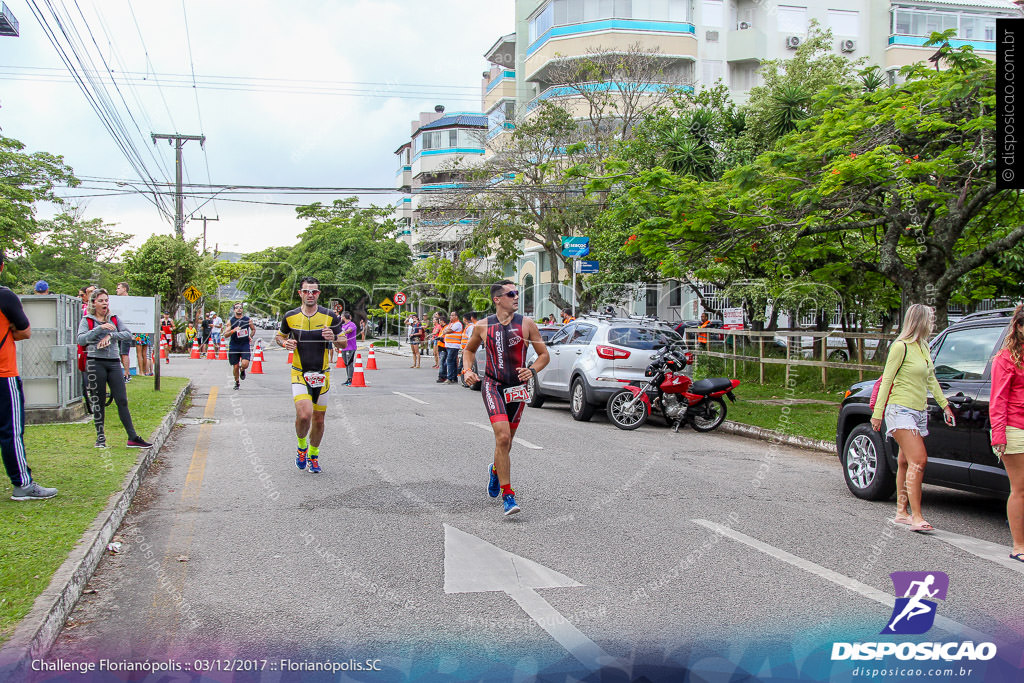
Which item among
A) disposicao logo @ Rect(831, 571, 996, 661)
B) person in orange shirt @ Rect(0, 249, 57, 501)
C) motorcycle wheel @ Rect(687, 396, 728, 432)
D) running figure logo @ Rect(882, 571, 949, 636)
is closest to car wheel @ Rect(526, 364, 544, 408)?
motorcycle wheel @ Rect(687, 396, 728, 432)

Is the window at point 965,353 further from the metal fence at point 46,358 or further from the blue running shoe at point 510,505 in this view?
the metal fence at point 46,358

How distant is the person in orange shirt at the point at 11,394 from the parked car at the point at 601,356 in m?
9.06

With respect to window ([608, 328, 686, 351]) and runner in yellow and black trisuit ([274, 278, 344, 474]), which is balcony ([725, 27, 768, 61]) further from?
runner in yellow and black trisuit ([274, 278, 344, 474])

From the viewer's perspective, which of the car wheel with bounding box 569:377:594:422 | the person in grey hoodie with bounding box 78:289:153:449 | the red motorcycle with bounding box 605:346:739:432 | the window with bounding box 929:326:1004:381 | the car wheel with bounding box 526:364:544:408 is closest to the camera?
the window with bounding box 929:326:1004:381

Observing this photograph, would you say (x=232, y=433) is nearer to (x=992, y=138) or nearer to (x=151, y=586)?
(x=151, y=586)

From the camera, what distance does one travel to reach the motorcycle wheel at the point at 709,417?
45.1 feet

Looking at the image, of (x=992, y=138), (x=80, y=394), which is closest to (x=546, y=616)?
(x=80, y=394)

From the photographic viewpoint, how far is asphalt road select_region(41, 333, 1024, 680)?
438 cm

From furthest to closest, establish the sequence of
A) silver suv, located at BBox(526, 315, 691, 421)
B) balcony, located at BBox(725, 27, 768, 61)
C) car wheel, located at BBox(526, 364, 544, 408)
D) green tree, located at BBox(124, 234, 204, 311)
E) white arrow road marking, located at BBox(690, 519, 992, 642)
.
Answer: balcony, located at BBox(725, 27, 768, 61) < green tree, located at BBox(124, 234, 204, 311) < car wheel, located at BBox(526, 364, 544, 408) < silver suv, located at BBox(526, 315, 691, 421) < white arrow road marking, located at BBox(690, 519, 992, 642)

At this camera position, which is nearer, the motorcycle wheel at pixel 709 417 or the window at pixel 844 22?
the motorcycle wheel at pixel 709 417

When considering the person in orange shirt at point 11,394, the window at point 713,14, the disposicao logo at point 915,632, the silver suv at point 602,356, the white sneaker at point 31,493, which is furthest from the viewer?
the window at point 713,14

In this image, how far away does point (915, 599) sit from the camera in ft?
16.9

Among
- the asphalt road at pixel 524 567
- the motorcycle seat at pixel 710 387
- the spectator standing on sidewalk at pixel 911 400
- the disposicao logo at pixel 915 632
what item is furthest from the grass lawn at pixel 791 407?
the disposicao logo at pixel 915 632

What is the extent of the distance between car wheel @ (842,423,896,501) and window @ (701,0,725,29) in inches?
1426
